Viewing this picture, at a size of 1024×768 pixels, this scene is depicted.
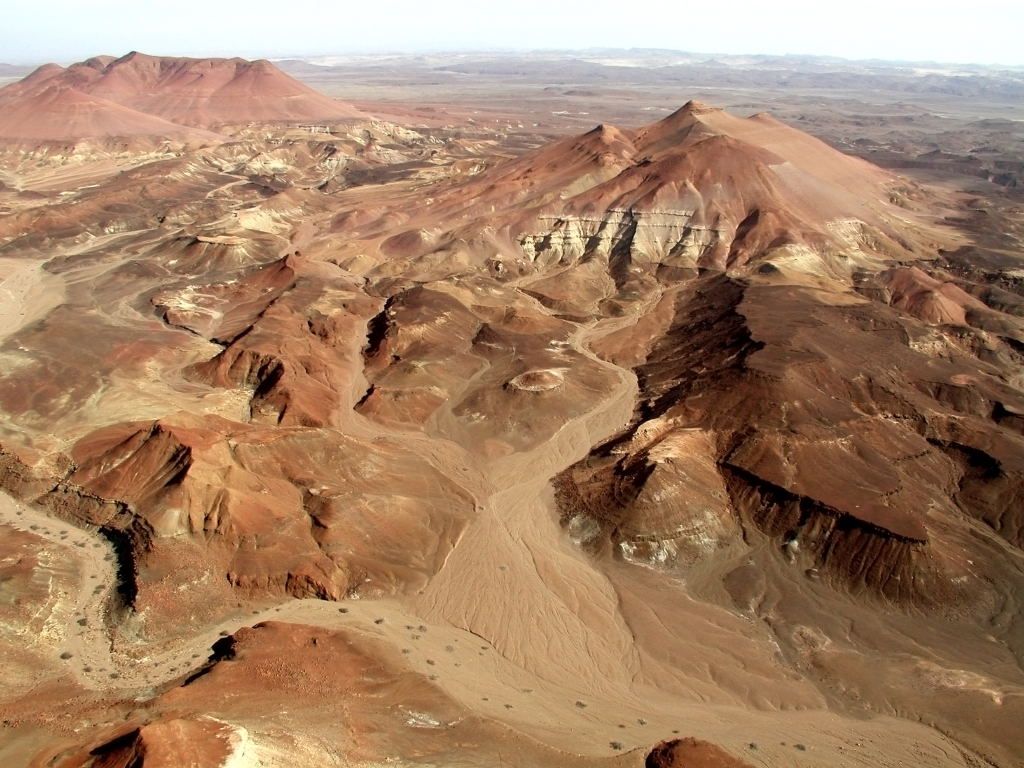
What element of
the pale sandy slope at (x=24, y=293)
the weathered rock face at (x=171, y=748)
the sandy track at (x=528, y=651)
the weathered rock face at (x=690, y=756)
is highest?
the weathered rock face at (x=171, y=748)

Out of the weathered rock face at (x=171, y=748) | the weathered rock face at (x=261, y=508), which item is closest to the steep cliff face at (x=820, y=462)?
the weathered rock face at (x=261, y=508)

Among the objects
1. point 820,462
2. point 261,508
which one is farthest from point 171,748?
point 820,462

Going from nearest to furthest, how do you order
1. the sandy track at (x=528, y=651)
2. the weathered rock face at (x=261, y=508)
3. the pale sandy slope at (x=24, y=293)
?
the sandy track at (x=528, y=651) < the weathered rock face at (x=261, y=508) < the pale sandy slope at (x=24, y=293)

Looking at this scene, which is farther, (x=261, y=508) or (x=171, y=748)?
(x=261, y=508)

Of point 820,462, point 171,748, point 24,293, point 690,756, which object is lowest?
point 690,756

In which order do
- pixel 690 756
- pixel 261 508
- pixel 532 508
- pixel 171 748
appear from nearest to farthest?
pixel 171 748 < pixel 690 756 < pixel 261 508 < pixel 532 508

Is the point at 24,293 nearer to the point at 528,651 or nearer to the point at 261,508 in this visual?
the point at 261,508

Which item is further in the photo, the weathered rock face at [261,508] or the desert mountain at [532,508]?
the weathered rock face at [261,508]

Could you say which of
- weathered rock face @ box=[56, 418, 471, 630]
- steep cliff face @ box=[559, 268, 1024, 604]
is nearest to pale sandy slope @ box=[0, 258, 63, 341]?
weathered rock face @ box=[56, 418, 471, 630]

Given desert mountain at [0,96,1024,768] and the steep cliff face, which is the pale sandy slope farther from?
the steep cliff face

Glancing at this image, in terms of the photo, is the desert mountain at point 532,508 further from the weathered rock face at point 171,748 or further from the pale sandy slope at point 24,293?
the pale sandy slope at point 24,293
